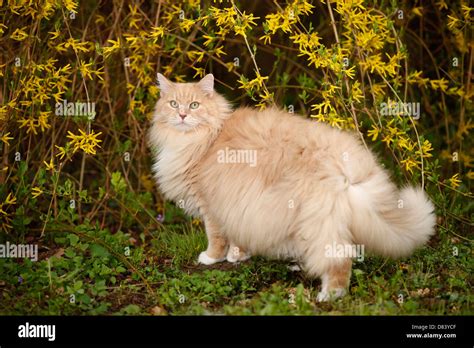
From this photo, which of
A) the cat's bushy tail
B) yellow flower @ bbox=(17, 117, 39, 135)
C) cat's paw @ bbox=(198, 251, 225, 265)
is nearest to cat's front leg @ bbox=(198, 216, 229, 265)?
cat's paw @ bbox=(198, 251, 225, 265)

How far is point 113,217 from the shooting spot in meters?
5.49

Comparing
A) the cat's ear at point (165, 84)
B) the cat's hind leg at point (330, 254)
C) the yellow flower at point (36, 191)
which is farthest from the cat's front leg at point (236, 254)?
the yellow flower at point (36, 191)

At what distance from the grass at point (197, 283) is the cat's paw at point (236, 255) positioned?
0.06 m

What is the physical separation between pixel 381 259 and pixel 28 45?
2967 millimetres

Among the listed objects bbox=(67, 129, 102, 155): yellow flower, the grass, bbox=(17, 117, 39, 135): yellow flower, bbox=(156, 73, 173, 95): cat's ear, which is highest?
bbox=(156, 73, 173, 95): cat's ear

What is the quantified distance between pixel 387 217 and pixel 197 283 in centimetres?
127

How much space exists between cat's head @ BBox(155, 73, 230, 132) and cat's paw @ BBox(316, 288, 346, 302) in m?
1.38

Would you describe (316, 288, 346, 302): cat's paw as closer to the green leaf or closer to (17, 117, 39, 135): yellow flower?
the green leaf

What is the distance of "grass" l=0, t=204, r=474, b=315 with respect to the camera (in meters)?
3.64

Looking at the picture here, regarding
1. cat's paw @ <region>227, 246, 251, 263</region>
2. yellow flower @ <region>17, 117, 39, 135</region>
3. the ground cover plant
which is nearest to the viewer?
the ground cover plant

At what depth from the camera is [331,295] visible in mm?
3684

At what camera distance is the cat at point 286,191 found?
3551 millimetres

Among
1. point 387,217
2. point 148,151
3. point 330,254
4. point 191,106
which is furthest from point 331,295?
point 148,151

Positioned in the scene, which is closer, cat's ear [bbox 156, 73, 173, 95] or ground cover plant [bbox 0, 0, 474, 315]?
ground cover plant [bbox 0, 0, 474, 315]
